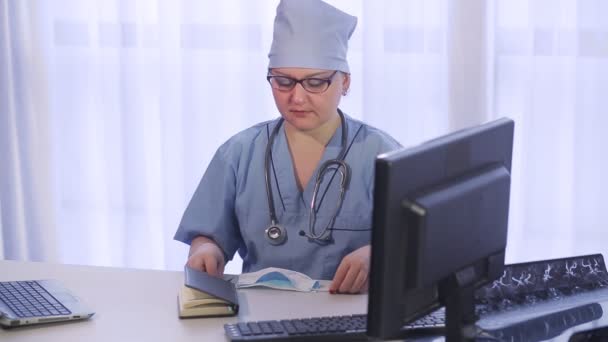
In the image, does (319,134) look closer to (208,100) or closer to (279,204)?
(279,204)

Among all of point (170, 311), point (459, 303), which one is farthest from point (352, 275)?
point (459, 303)

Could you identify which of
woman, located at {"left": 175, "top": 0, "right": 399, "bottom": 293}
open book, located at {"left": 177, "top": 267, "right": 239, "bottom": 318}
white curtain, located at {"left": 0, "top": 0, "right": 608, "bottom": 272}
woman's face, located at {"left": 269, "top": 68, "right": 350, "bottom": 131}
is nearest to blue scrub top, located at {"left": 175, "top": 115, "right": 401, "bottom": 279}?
woman, located at {"left": 175, "top": 0, "right": 399, "bottom": 293}

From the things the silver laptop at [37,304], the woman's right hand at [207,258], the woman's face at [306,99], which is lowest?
the silver laptop at [37,304]

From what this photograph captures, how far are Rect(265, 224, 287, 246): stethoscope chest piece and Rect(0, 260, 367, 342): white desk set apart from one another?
21cm

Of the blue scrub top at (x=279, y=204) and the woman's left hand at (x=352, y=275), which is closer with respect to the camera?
the woman's left hand at (x=352, y=275)

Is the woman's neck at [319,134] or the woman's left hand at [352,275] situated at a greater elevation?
the woman's neck at [319,134]

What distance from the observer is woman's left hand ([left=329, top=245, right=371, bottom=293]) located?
192 centimetres

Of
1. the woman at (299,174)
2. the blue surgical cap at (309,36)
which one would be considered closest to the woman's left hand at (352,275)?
the woman at (299,174)

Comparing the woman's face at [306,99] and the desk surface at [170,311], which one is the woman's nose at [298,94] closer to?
the woman's face at [306,99]

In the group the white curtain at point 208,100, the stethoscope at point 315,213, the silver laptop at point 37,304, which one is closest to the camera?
the silver laptop at point 37,304

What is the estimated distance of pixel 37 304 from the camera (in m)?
1.84

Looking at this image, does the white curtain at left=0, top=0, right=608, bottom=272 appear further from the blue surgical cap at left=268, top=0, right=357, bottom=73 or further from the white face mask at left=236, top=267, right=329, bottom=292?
the white face mask at left=236, top=267, right=329, bottom=292

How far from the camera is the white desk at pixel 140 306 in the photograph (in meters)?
1.73

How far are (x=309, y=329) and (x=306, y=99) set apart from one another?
2.03 ft
